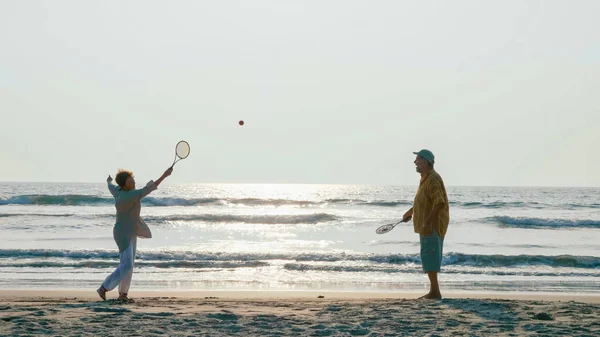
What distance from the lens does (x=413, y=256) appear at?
17.7 meters

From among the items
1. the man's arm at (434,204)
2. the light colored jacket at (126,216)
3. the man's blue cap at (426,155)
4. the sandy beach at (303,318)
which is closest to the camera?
the sandy beach at (303,318)

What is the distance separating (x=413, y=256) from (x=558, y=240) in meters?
10.2

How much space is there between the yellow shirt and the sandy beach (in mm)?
871

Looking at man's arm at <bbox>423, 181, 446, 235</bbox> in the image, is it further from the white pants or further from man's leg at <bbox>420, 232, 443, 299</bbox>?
the white pants

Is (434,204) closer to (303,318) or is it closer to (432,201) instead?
(432,201)

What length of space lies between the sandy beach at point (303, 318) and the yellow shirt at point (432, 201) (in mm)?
871

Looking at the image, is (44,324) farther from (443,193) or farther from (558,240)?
(558,240)

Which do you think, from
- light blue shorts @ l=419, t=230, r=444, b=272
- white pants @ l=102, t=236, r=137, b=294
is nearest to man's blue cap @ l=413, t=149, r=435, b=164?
light blue shorts @ l=419, t=230, r=444, b=272

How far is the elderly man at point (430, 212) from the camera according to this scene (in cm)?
901

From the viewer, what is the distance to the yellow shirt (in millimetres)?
8992

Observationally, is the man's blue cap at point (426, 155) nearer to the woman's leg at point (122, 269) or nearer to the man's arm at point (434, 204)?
the man's arm at point (434, 204)

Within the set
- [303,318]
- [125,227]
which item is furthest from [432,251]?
[125,227]

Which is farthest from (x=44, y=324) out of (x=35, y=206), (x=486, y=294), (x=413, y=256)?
(x=35, y=206)

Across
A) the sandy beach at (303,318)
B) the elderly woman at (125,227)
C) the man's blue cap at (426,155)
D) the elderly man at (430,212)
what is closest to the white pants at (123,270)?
the elderly woman at (125,227)
